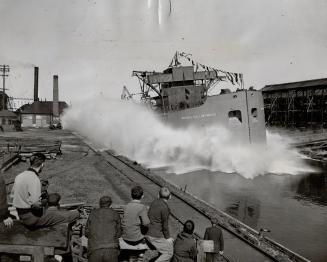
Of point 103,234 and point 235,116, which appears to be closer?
point 103,234

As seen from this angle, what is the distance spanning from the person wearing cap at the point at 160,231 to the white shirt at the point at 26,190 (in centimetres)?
201

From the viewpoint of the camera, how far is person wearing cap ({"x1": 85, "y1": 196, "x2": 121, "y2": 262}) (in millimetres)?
4973

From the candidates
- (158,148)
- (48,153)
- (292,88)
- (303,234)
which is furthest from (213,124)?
(292,88)

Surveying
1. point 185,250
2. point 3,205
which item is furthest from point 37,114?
point 185,250

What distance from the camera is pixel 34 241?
5.33 metres

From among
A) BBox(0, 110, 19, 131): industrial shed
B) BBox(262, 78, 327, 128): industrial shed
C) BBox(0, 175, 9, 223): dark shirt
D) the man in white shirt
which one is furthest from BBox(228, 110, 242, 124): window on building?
BBox(0, 110, 19, 131): industrial shed

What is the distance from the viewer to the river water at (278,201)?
448 inches

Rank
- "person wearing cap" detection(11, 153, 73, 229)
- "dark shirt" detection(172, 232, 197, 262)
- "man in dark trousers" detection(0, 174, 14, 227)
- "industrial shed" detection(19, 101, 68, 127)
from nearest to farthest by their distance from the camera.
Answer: "man in dark trousers" detection(0, 174, 14, 227)
"person wearing cap" detection(11, 153, 73, 229)
"dark shirt" detection(172, 232, 197, 262)
"industrial shed" detection(19, 101, 68, 127)

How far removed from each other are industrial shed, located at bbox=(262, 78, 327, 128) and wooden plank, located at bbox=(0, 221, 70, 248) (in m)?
52.9

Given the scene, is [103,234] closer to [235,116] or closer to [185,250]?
[185,250]

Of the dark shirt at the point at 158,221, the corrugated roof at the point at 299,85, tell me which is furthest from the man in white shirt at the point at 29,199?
the corrugated roof at the point at 299,85

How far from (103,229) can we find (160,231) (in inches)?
51.6

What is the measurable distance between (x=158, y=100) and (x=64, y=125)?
211ft

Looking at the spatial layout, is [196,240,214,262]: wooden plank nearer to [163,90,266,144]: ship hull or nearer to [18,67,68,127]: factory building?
[163,90,266,144]: ship hull
